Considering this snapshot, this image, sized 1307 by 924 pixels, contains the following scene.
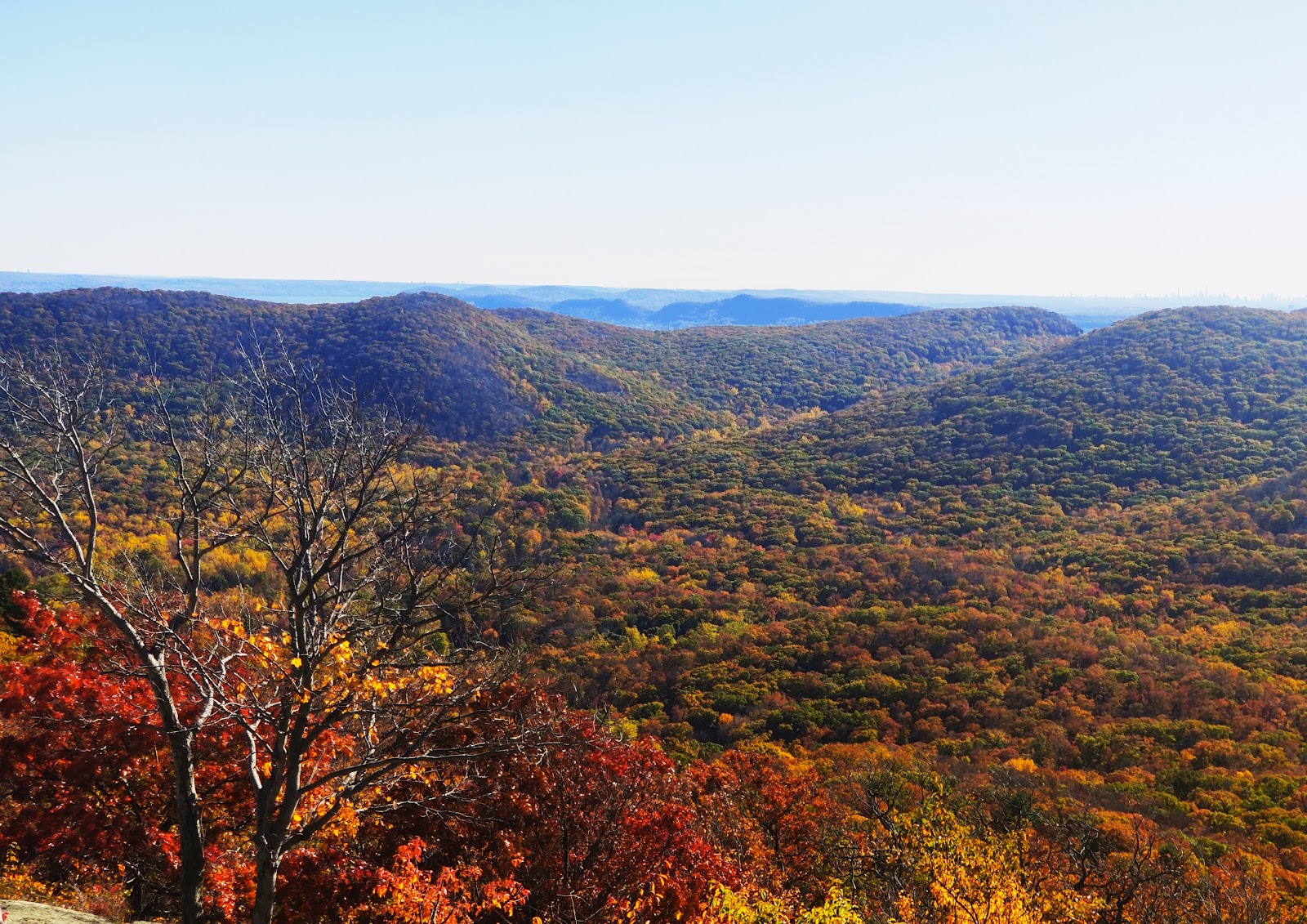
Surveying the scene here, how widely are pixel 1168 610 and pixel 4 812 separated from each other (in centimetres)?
5135

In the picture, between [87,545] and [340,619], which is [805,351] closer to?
[340,619]

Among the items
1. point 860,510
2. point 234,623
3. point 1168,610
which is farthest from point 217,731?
point 860,510

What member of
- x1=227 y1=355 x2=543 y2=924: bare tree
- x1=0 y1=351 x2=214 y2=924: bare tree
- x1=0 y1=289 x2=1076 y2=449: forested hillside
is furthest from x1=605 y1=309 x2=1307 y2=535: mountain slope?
x1=0 y1=351 x2=214 y2=924: bare tree

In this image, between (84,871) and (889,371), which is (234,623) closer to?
(84,871)

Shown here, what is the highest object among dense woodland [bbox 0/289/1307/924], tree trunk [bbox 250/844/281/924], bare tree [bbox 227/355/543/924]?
bare tree [bbox 227/355/543/924]

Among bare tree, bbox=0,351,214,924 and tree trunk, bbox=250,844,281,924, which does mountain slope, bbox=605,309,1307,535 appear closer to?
bare tree, bbox=0,351,214,924

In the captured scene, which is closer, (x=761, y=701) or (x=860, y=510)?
(x=761, y=701)

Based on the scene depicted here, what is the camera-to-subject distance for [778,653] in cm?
4259

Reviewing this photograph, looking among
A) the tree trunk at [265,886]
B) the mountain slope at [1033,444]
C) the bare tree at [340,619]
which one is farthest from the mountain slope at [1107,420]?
the tree trunk at [265,886]

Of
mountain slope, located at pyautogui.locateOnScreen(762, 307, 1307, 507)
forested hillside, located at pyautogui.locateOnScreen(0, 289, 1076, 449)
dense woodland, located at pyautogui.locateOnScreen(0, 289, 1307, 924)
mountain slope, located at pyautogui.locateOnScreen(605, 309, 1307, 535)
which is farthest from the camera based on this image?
forested hillside, located at pyautogui.locateOnScreen(0, 289, 1076, 449)

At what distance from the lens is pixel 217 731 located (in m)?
11.9

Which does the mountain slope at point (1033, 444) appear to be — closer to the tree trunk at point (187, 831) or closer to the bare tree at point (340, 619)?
the bare tree at point (340, 619)

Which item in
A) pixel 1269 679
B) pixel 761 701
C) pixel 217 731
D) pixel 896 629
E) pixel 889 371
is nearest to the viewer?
pixel 217 731

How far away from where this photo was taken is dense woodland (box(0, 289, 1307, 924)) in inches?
452
